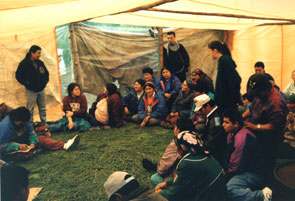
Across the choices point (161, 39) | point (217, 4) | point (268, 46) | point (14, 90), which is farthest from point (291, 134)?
point (14, 90)

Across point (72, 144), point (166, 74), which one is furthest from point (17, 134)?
point (166, 74)

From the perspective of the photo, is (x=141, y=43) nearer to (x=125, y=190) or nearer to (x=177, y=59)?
(x=177, y=59)

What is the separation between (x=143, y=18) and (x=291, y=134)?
2.88 metres

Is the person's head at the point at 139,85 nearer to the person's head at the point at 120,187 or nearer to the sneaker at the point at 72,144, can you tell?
the sneaker at the point at 72,144

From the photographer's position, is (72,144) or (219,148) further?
(72,144)

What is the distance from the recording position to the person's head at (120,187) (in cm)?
205

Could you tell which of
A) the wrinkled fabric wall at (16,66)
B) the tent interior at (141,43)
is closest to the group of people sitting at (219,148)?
the tent interior at (141,43)

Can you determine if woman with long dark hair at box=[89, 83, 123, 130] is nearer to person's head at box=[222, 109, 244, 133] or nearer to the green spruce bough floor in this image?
the green spruce bough floor

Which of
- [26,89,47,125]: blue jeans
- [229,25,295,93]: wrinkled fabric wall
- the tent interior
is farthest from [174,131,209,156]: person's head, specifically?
[229,25,295,93]: wrinkled fabric wall

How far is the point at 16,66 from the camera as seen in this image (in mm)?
5891

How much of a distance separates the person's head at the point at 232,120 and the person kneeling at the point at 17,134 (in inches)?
101

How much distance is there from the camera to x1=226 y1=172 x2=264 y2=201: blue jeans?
2605 mm

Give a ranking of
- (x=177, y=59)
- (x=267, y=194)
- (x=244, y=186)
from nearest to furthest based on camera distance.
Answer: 1. (x=267, y=194)
2. (x=244, y=186)
3. (x=177, y=59)

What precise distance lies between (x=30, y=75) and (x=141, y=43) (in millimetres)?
3264
